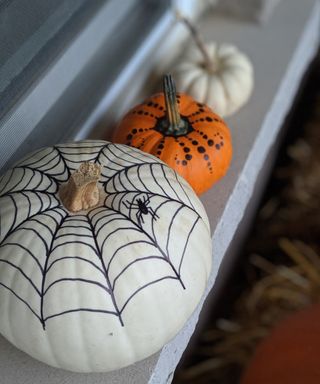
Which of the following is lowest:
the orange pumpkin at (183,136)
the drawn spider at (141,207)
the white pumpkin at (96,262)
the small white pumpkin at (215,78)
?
the white pumpkin at (96,262)

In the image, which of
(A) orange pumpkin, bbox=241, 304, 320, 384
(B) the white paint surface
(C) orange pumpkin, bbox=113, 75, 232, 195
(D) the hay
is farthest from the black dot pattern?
→ (D) the hay

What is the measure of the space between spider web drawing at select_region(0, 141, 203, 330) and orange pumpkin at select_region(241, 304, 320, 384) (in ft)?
1.10

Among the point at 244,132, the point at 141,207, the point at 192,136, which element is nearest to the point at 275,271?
Result: the point at 244,132

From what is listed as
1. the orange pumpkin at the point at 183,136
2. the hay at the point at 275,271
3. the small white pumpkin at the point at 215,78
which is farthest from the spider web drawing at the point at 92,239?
the hay at the point at 275,271

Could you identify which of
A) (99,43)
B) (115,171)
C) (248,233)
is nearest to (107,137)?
(99,43)

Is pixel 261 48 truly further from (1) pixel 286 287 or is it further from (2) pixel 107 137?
(1) pixel 286 287

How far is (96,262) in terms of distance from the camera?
564mm

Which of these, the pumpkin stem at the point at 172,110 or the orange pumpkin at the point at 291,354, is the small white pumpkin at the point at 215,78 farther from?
the orange pumpkin at the point at 291,354

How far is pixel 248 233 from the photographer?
4.47 ft

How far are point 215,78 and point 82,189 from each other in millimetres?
440

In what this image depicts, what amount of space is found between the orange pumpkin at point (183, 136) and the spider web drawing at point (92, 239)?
13cm

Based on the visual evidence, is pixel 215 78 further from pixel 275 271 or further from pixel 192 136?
pixel 275 271

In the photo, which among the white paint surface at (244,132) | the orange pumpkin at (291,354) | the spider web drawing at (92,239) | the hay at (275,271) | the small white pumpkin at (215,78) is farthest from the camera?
the hay at (275,271)

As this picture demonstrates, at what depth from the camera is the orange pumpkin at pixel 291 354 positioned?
32.2 inches
